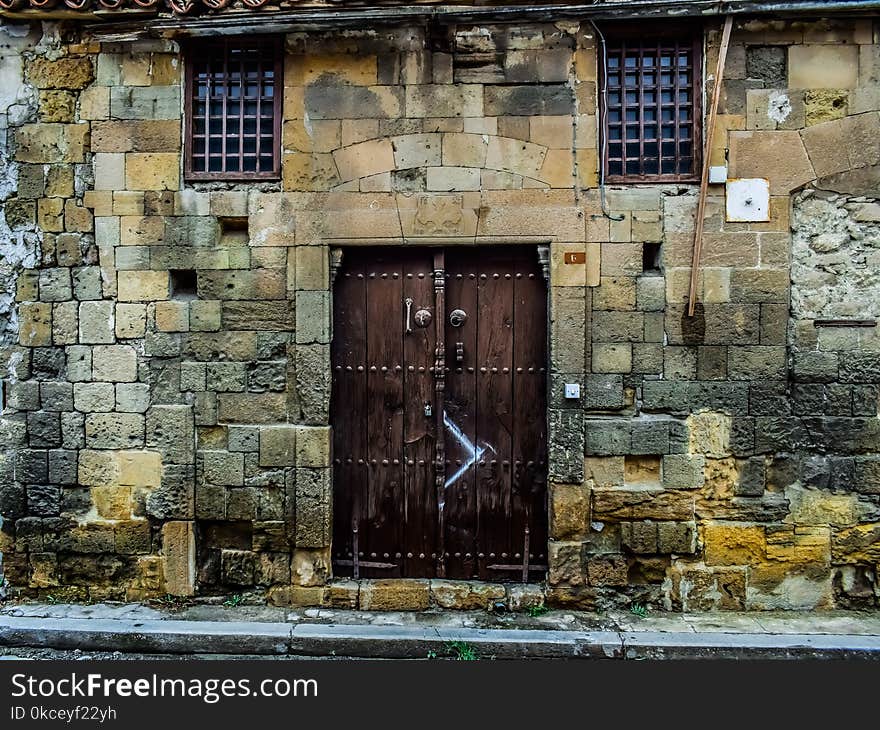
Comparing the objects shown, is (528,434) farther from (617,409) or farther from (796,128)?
(796,128)

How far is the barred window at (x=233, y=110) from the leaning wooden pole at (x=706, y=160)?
2971 mm

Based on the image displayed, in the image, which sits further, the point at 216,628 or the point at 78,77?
the point at 78,77

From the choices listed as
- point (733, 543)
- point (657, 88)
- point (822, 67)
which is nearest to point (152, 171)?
point (657, 88)

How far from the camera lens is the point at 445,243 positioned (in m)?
Result: 4.70

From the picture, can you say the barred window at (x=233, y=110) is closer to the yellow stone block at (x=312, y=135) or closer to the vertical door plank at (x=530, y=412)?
the yellow stone block at (x=312, y=135)

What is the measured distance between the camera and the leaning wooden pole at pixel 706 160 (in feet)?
14.7

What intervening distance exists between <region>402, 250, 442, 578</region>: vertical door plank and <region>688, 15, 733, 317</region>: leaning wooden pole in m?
1.79

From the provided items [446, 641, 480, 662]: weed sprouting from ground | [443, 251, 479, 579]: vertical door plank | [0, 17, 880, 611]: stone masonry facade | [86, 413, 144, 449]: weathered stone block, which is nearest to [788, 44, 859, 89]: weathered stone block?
[0, 17, 880, 611]: stone masonry facade

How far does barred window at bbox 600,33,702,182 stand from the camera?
15.4ft

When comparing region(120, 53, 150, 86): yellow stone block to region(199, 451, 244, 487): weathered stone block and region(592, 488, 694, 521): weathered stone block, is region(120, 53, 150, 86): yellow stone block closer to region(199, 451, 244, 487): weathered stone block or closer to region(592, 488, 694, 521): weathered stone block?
region(199, 451, 244, 487): weathered stone block

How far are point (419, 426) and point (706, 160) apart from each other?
8.88 feet

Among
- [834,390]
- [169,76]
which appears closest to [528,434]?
[834,390]

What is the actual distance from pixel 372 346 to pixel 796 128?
10.8 ft

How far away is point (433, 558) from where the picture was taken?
491 centimetres
